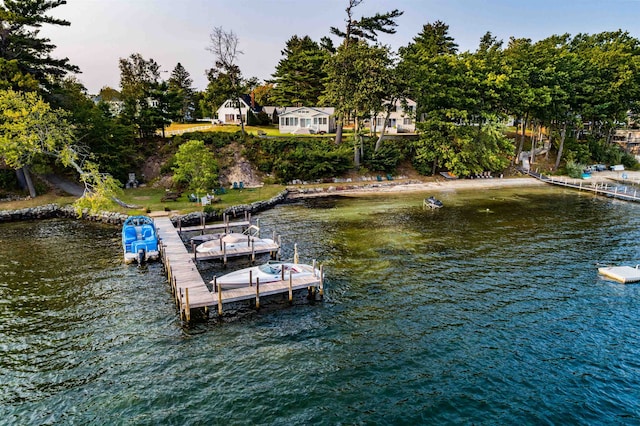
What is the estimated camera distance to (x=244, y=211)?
1741 inches

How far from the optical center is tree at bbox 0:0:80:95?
43.6 metres

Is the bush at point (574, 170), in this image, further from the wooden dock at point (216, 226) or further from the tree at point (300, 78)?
the wooden dock at point (216, 226)

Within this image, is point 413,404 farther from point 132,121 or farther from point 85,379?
point 132,121

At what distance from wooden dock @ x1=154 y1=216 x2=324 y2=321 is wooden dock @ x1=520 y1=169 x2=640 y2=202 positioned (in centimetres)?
5009

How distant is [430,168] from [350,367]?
179 ft

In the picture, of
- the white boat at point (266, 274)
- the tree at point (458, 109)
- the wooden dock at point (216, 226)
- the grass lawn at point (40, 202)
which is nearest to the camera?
the white boat at point (266, 274)

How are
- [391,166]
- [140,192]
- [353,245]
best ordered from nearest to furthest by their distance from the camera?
[353,245], [140,192], [391,166]

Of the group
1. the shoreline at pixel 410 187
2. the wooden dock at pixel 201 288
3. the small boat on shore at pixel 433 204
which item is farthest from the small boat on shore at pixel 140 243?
the small boat on shore at pixel 433 204

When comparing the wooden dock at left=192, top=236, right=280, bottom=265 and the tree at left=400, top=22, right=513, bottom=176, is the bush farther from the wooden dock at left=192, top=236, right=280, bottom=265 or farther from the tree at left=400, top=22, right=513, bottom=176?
the wooden dock at left=192, top=236, right=280, bottom=265

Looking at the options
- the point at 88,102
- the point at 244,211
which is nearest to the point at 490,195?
the point at 244,211

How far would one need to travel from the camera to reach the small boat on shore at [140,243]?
29922 mm

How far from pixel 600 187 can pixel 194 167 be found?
5632 cm

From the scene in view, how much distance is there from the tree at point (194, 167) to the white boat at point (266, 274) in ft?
71.5

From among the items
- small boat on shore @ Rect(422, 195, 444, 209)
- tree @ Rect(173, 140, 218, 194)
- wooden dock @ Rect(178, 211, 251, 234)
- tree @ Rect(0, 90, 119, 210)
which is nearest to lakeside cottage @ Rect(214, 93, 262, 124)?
tree @ Rect(173, 140, 218, 194)
